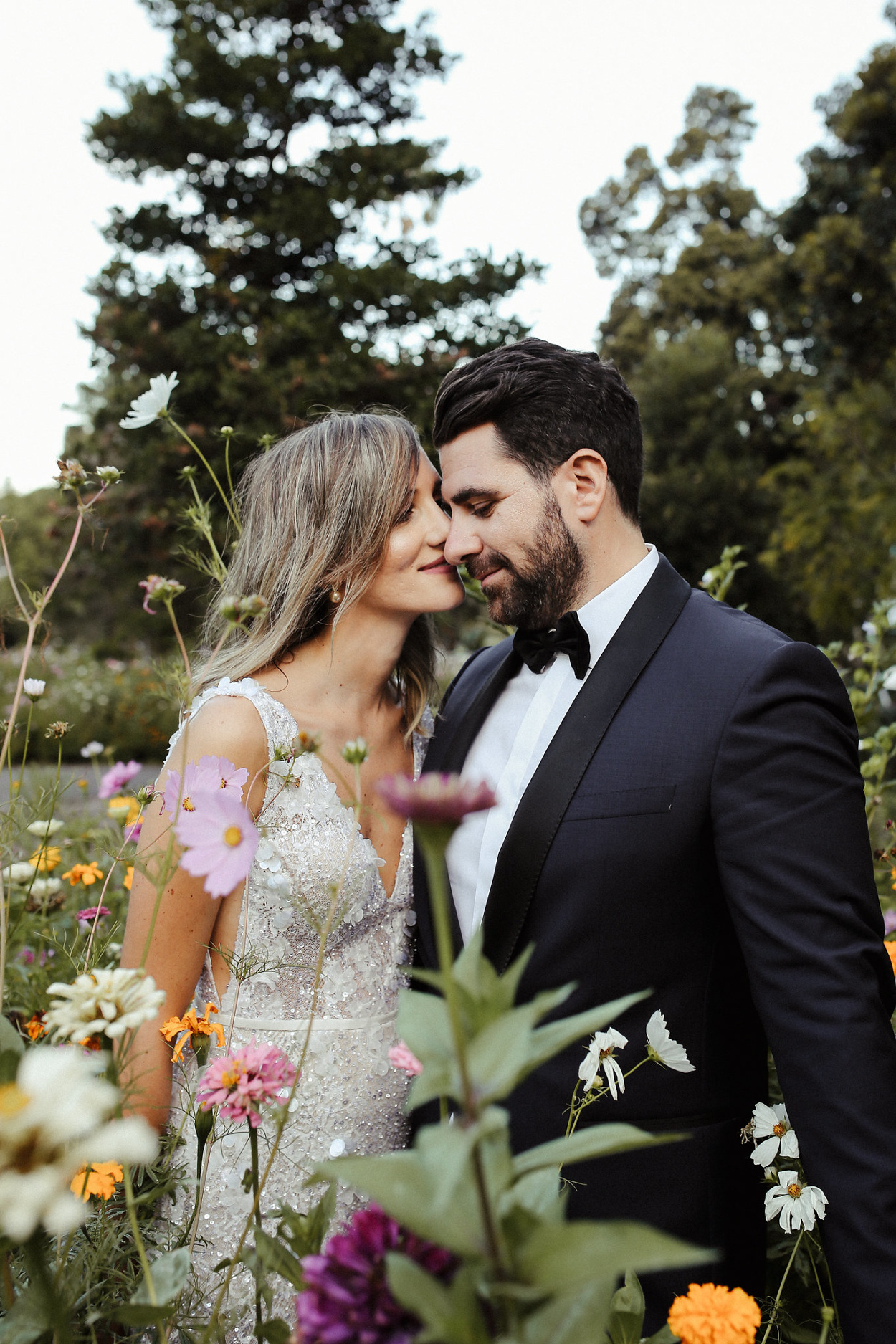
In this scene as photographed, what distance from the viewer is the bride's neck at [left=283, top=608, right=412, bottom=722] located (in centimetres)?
199

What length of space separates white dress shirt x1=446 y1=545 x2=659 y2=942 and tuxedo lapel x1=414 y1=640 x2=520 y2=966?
0.02 meters

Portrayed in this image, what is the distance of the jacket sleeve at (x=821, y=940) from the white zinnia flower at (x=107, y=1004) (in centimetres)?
90

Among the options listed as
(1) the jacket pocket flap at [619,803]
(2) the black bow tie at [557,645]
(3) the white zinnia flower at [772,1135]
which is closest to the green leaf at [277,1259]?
(3) the white zinnia flower at [772,1135]

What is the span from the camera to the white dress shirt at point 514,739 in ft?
5.35

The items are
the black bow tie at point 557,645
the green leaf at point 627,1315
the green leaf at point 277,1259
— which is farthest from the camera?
the black bow tie at point 557,645

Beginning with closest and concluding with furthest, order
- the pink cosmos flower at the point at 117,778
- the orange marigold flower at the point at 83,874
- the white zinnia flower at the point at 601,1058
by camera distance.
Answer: the white zinnia flower at the point at 601,1058, the orange marigold flower at the point at 83,874, the pink cosmos flower at the point at 117,778

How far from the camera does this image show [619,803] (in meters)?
1.42

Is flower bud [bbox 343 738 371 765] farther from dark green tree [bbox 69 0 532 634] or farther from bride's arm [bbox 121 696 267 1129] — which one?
dark green tree [bbox 69 0 532 634]

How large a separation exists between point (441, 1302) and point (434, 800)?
22 centimetres

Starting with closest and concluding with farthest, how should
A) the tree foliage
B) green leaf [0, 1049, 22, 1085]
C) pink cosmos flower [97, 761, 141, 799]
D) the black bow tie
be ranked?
1. green leaf [0, 1049, 22, 1085]
2. the black bow tie
3. pink cosmos flower [97, 761, 141, 799]
4. the tree foliage

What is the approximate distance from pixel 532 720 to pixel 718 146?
2559 centimetres

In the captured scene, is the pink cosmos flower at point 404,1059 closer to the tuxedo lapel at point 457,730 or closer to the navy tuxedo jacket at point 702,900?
the navy tuxedo jacket at point 702,900

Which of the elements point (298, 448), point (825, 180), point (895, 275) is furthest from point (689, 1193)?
point (825, 180)

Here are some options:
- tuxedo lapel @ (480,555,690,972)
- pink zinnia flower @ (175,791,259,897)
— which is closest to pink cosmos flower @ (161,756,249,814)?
pink zinnia flower @ (175,791,259,897)
